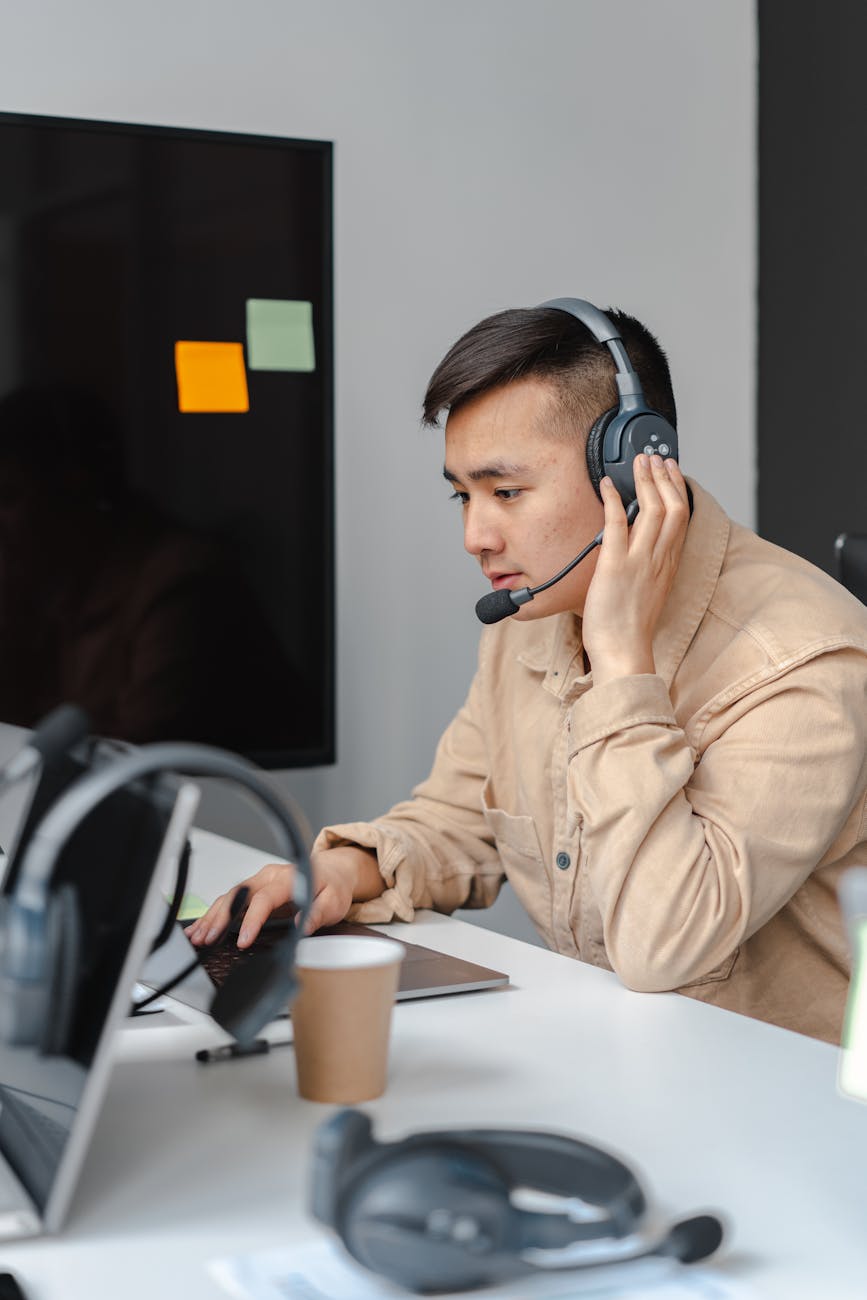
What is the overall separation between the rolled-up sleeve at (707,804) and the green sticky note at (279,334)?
3.51ft

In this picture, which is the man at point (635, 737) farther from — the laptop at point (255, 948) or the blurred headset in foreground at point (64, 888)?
the blurred headset in foreground at point (64, 888)

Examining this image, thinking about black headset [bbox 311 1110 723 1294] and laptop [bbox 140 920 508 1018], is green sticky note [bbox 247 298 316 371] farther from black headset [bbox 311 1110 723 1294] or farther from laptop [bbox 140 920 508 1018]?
black headset [bbox 311 1110 723 1294]

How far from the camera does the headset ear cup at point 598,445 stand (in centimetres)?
130

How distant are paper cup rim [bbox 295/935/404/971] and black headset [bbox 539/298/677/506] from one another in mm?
583

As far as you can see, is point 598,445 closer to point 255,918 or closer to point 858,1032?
point 255,918

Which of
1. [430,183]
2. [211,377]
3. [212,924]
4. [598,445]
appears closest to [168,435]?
[211,377]

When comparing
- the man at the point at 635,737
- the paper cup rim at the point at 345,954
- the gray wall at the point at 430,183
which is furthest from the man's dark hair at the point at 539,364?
the gray wall at the point at 430,183

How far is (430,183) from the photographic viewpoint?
2.52 meters

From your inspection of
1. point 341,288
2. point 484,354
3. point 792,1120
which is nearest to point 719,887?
point 792,1120

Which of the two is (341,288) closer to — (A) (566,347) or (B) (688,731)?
(A) (566,347)

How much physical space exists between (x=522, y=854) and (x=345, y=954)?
1.95 feet

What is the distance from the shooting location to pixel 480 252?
2.56 m

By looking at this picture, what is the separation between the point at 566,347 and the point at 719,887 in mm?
529

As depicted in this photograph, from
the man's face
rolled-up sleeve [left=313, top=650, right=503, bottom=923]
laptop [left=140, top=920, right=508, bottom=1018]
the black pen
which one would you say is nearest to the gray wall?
rolled-up sleeve [left=313, top=650, right=503, bottom=923]
